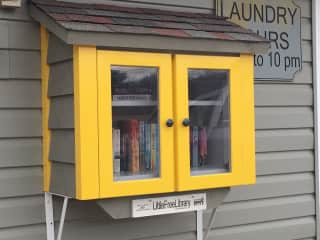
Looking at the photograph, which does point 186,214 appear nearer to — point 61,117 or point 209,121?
point 209,121

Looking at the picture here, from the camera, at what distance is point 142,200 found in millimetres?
2943

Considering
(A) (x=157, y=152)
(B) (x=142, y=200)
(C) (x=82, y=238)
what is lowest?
(C) (x=82, y=238)

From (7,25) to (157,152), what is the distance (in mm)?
944

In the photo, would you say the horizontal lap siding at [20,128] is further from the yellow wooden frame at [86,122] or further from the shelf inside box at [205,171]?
the shelf inside box at [205,171]

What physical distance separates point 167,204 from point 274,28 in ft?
4.91

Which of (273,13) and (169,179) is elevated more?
(273,13)

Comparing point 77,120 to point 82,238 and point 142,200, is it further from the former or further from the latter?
point 82,238

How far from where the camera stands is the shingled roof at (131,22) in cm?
277

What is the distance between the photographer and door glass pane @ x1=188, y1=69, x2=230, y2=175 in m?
3.06

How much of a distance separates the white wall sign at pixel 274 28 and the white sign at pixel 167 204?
105cm

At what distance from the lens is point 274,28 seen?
154 inches

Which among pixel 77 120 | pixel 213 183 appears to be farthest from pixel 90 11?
pixel 213 183

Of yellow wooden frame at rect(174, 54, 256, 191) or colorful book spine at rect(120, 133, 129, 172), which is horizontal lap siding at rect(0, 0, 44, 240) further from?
yellow wooden frame at rect(174, 54, 256, 191)

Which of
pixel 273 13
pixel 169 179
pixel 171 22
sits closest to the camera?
pixel 169 179
